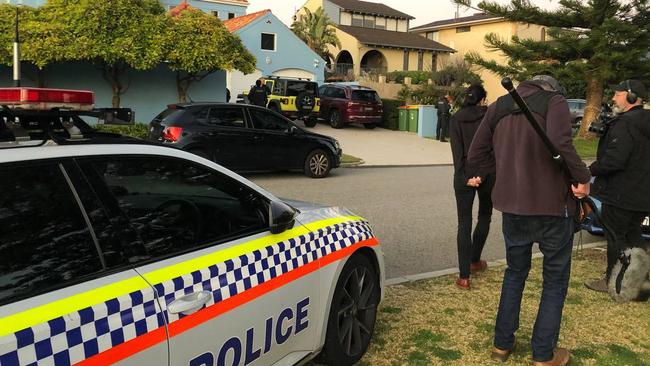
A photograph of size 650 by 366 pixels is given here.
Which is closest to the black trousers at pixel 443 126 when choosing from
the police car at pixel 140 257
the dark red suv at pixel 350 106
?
the dark red suv at pixel 350 106

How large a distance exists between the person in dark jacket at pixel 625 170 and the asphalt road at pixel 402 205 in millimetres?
1739

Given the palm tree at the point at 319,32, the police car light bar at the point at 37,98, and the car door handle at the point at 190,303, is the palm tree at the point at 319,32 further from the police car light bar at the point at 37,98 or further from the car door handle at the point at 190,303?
the car door handle at the point at 190,303

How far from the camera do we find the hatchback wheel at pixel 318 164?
40.0 ft

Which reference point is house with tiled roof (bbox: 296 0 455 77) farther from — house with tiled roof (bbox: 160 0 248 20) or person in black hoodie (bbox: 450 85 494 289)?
person in black hoodie (bbox: 450 85 494 289)

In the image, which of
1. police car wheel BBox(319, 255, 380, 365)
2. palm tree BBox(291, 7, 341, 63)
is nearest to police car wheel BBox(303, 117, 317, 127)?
police car wheel BBox(319, 255, 380, 365)

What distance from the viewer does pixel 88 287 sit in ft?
6.50

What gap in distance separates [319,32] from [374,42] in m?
4.60

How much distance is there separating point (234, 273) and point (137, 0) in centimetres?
1502

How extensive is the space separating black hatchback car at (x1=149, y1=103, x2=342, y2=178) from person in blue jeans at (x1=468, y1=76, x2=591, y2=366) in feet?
25.1

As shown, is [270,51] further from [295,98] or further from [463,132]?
[463,132]

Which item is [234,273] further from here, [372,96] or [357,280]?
[372,96]

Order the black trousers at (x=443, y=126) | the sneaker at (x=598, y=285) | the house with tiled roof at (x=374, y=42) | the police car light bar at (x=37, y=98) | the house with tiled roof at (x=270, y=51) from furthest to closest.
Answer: the house with tiled roof at (x=374, y=42) < the house with tiled roof at (x=270, y=51) < the black trousers at (x=443, y=126) < the sneaker at (x=598, y=285) < the police car light bar at (x=37, y=98)

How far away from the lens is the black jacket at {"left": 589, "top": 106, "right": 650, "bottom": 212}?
4523 millimetres

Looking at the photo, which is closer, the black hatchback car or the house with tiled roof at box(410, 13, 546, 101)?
the black hatchback car
